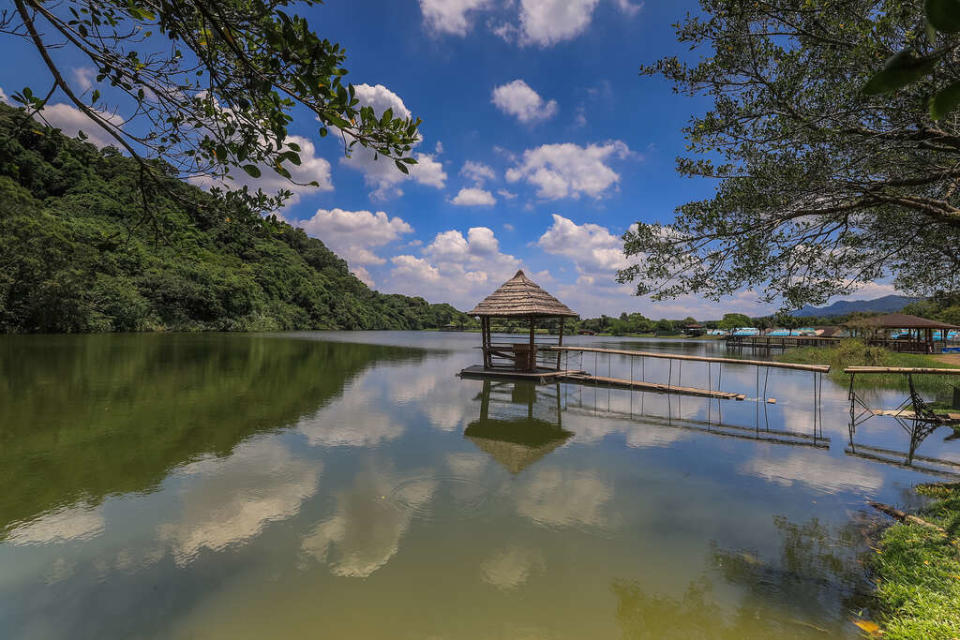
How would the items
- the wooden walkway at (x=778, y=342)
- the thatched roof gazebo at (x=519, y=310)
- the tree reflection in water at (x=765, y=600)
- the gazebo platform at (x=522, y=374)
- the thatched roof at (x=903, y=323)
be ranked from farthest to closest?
the wooden walkway at (x=778, y=342), the thatched roof at (x=903, y=323), the thatched roof gazebo at (x=519, y=310), the gazebo platform at (x=522, y=374), the tree reflection in water at (x=765, y=600)

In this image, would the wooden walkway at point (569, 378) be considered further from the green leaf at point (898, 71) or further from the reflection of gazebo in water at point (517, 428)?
the green leaf at point (898, 71)

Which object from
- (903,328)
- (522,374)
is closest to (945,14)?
(522,374)

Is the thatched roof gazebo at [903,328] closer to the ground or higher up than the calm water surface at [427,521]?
higher up

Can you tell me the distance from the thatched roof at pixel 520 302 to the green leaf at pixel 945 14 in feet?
46.3

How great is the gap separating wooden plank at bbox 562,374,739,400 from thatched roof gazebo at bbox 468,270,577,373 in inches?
63.3

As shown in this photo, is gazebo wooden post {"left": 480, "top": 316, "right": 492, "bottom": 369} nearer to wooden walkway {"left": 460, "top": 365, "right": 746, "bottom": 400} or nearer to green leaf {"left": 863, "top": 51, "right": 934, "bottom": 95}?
wooden walkway {"left": 460, "top": 365, "right": 746, "bottom": 400}

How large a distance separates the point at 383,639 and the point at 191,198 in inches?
132

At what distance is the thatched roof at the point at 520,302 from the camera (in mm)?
15242

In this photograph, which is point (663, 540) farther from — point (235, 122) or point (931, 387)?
point (931, 387)

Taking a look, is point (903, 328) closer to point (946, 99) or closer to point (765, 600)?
point (765, 600)

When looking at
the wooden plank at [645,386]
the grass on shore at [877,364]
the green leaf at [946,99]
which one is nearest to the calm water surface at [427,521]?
the wooden plank at [645,386]

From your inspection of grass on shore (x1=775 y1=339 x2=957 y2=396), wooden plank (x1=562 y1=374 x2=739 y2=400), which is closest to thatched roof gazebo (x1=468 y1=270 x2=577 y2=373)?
wooden plank (x1=562 y1=374 x2=739 y2=400)

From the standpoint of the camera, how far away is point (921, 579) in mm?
3307

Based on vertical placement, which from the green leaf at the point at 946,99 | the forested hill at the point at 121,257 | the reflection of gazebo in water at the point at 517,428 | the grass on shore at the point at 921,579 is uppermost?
the forested hill at the point at 121,257
